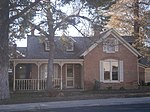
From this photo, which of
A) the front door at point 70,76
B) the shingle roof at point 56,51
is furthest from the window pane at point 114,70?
the front door at point 70,76

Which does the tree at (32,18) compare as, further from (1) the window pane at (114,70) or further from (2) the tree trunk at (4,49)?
(1) the window pane at (114,70)

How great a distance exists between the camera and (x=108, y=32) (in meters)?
39.6

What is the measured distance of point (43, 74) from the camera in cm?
4081

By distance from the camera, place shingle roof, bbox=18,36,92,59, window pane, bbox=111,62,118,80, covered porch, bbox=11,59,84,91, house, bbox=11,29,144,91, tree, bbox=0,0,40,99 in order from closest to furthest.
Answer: tree, bbox=0,0,40,99 < covered porch, bbox=11,59,84,91 < house, bbox=11,29,144,91 < shingle roof, bbox=18,36,92,59 < window pane, bbox=111,62,118,80

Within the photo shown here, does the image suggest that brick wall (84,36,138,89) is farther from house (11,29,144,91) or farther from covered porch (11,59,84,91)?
covered porch (11,59,84,91)

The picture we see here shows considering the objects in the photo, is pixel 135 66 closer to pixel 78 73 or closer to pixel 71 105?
pixel 78 73

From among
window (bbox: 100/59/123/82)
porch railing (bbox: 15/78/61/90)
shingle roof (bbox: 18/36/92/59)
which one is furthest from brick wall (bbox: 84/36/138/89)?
porch railing (bbox: 15/78/61/90)

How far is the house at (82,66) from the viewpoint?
39.2 meters

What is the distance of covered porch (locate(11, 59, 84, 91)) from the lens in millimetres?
38969

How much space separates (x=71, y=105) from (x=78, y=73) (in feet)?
59.8

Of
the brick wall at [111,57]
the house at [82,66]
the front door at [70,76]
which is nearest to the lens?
the house at [82,66]

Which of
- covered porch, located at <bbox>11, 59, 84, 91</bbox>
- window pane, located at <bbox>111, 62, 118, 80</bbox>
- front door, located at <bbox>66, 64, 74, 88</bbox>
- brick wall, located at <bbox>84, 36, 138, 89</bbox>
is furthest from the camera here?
front door, located at <bbox>66, 64, 74, 88</bbox>

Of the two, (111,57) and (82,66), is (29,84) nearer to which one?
(82,66)

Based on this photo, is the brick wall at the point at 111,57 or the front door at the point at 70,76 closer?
the brick wall at the point at 111,57
